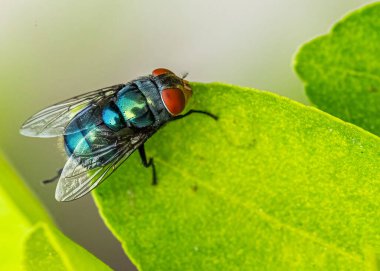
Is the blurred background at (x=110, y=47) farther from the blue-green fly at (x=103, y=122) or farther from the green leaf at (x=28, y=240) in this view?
the green leaf at (x=28, y=240)

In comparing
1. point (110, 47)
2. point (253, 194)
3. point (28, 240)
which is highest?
point (28, 240)

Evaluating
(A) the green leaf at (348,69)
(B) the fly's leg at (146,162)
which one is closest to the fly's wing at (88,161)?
(B) the fly's leg at (146,162)

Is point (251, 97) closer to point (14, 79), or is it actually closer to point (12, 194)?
point (12, 194)

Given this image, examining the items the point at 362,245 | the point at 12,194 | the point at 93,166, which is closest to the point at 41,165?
the point at 93,166

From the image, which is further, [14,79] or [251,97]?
[14,79]

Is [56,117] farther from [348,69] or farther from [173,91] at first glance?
[348,69]

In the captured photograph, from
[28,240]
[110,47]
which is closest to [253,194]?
[28,240]

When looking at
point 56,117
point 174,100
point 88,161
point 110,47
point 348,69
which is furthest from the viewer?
point 110,47
